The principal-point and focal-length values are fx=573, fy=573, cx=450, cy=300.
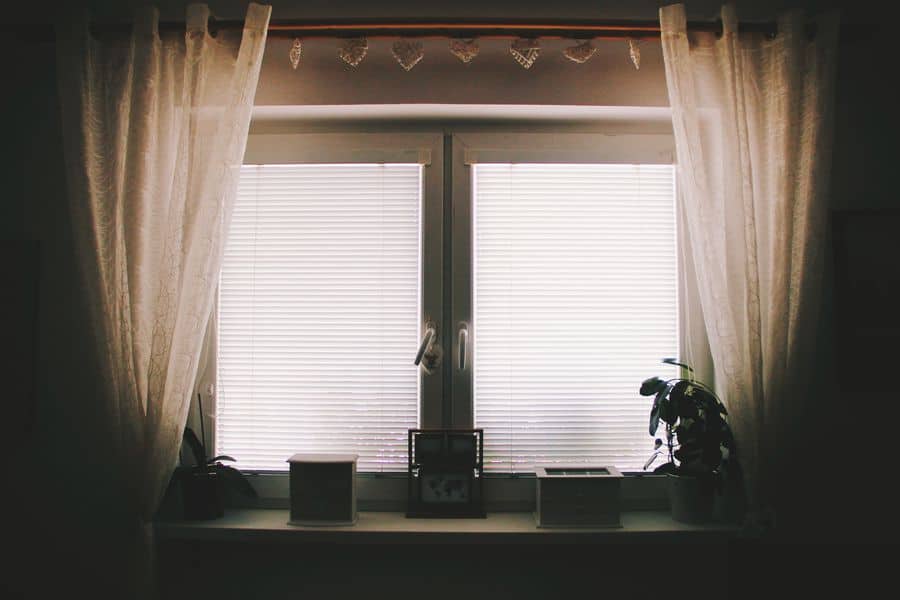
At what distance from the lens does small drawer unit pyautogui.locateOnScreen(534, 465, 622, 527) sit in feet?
6.02

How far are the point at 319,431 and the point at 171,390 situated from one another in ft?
1.73

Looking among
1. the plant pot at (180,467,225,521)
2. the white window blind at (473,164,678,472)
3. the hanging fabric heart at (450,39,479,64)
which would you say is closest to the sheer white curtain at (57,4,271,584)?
the plant pot at (180,467,225,521)

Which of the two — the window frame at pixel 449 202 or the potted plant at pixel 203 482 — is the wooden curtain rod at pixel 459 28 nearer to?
the window frame at pixel 449 202

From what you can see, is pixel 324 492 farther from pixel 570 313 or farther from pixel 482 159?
pixel 482 159

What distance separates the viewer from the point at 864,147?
1.98m

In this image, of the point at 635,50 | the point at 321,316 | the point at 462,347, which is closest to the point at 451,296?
the point at 462,347

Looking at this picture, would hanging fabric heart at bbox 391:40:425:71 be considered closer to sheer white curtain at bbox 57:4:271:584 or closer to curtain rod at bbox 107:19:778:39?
curtain rod at bbox 107:19:778:39

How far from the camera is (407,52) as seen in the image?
1857mm

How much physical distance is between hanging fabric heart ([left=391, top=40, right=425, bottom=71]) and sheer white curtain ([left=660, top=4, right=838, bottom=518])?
0.78m

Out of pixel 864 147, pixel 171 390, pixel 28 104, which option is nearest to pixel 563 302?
pixel 864 147

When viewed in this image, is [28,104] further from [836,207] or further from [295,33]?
[836,207]

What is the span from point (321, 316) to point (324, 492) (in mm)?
608

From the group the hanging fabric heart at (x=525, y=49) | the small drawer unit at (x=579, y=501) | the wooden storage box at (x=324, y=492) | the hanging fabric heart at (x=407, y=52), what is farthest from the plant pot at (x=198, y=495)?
A: the hanging fabric heart at (x=525, y=49)

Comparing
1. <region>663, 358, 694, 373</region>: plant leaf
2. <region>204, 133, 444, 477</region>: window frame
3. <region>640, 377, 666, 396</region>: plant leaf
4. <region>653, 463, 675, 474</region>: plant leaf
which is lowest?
<region>653, 463, 675, 474</region>: plant leaf
